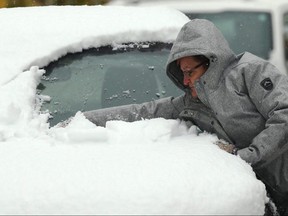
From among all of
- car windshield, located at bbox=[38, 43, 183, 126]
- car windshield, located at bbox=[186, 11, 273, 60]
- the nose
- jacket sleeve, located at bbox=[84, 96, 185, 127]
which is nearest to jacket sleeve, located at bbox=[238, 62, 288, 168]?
the nose

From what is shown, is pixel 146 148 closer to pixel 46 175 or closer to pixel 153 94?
pixel 46 175

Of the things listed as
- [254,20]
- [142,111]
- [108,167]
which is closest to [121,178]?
[108,167]

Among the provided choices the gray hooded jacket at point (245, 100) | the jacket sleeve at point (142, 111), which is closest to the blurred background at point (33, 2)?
the jacket sleeve at point (142, 111)

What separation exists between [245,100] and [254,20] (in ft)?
18.1

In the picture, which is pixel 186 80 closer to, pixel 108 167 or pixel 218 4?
pixel 108 167

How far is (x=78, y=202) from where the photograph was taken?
256 centimetres

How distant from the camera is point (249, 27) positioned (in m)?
8.45

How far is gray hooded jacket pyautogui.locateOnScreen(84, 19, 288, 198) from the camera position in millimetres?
3086

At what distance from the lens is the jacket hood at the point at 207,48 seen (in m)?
3.20

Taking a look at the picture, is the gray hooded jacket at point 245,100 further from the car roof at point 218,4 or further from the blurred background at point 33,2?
the blurred background at point 33,2

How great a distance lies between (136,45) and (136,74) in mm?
211

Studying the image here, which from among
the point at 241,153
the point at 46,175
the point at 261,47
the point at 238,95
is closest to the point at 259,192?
the point at 241,153

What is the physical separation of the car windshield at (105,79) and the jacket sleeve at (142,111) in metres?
0.21

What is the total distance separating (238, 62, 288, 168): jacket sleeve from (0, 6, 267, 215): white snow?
16 centimetres
